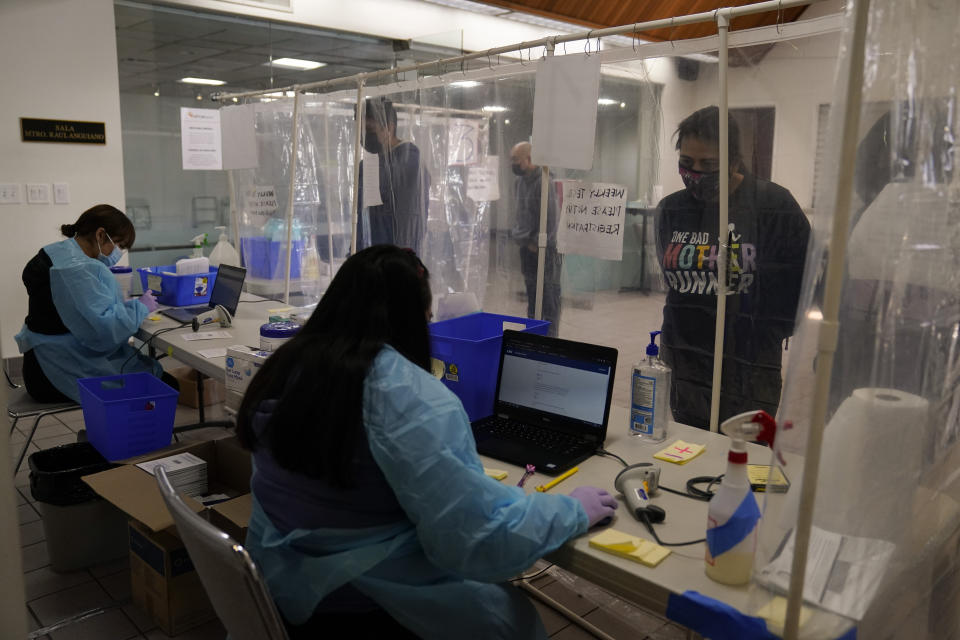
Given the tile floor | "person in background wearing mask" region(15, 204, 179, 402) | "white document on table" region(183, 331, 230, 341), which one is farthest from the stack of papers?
"person in background wearing mask" region(15, 204, 179, 402)

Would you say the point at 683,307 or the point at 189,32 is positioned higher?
the point at 189,32

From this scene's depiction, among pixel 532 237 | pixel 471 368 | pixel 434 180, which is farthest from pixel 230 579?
pixel 434 180

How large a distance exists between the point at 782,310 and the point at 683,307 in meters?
0.33

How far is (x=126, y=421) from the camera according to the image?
2393mm

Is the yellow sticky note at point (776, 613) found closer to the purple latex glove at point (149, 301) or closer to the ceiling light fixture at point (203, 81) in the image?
the purple latex glove at point (149, 301)

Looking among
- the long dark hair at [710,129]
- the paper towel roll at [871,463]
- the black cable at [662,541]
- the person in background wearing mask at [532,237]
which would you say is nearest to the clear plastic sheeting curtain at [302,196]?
the person in background wearing mask at [532,237]

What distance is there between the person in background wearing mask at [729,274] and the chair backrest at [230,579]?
163cm

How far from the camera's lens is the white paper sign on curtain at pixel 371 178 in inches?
144

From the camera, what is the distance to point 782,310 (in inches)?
86.0

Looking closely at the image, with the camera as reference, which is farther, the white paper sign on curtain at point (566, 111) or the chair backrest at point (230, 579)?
the white paper sign on curtain at point (566, 111)

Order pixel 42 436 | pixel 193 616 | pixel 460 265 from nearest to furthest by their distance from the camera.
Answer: pixel 193 616, pixel 460 265, pixel 42 436

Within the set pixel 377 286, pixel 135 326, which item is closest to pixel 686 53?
pixel 377 286

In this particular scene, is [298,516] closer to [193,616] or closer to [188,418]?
[193,616]

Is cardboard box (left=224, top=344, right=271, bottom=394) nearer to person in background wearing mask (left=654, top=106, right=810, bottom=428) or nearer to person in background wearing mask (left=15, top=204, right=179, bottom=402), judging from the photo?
person in background wearing mask (left=15, top=204, right=179, bottom=402)
